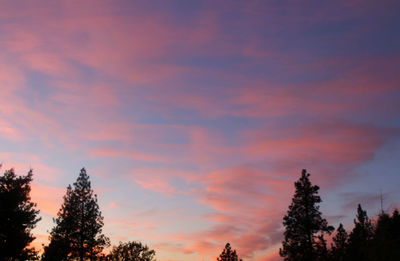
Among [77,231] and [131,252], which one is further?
[131,252]

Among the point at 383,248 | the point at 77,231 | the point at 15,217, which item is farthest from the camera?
the point at 77,231

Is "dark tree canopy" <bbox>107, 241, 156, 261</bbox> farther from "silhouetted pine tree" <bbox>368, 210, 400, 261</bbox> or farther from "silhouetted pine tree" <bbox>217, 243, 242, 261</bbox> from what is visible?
"silhouetted pine tree" <bbox>368, 210, 400, 261</bbox>

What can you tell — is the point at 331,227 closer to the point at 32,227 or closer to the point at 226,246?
the point at 32,227

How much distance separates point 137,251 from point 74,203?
4980cm

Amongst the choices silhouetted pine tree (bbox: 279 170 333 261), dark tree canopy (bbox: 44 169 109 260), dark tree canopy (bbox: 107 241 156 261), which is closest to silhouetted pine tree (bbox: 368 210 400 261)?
silhouetted pine tree (bbox: 279 170 333 261)

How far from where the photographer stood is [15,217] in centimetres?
3841

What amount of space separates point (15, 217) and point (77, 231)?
49.8 ft

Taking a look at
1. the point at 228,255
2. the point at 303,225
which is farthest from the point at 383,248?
the point at 228,255

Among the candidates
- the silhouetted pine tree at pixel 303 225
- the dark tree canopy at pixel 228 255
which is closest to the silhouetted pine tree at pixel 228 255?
the dark tree canopy at pixel 228 255

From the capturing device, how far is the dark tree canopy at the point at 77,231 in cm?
5188

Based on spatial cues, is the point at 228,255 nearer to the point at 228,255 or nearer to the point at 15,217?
the point at 228,255

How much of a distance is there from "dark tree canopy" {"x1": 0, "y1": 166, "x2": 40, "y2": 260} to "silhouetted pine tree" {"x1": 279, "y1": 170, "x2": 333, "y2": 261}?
101ft

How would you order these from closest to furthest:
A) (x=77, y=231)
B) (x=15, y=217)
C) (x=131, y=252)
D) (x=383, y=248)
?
1. (x=383, y=248)
2. (x=15, y=217)
3. (x=77, y=231)
4. (x=131, y=252)

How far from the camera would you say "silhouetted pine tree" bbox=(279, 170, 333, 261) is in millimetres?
49875
